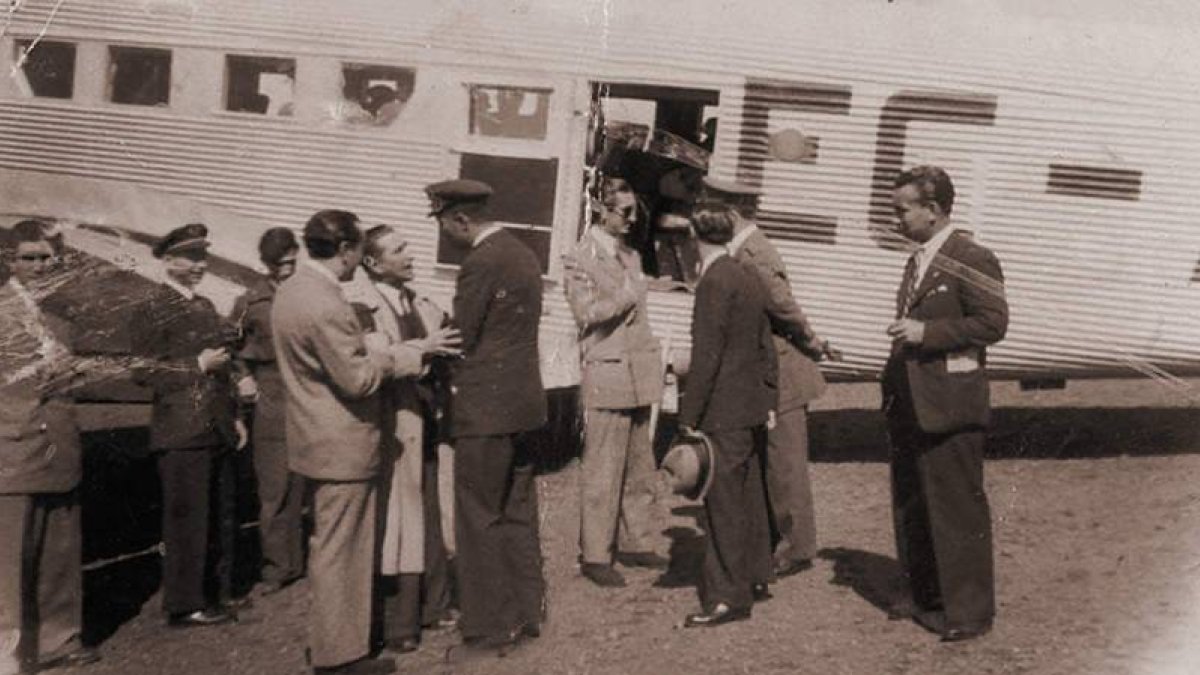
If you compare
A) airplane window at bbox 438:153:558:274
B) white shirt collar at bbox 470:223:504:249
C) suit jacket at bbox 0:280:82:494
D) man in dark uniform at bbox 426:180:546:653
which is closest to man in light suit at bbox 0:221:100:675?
suit jacket at bbox 0:280:82:494

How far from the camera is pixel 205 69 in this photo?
28.9ft

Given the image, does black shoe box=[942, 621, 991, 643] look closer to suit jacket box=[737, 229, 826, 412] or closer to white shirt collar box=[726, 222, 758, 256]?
suit jacket box=[737, 229, 826, 412]

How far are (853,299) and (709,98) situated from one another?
74.0 inches

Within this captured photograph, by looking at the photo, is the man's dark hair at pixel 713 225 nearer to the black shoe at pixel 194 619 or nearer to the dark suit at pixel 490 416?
the dark suit at pixel 490 416

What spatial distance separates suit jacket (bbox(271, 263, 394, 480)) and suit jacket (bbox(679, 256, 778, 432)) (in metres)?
1.43

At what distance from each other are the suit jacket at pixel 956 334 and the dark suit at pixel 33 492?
373 cm

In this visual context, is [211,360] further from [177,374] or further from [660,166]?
[660,166]

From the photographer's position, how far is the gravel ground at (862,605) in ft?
15.7

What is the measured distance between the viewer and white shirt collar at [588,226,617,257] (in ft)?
19.7

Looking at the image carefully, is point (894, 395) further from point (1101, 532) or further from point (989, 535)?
point (1101, 532)

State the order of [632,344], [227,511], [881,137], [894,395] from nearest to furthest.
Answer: [894,395] < [227,511] < [632,344] < [881,137]

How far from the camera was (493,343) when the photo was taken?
4.98 meters

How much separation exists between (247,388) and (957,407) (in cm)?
356

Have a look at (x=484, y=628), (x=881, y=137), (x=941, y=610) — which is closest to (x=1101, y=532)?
(x=941, y=610)
